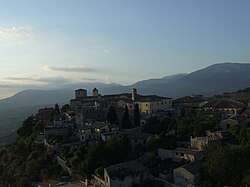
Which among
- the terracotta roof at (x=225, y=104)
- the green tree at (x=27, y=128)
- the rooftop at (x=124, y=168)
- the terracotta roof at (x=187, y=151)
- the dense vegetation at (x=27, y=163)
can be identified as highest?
the terracotta roof at (x=225, y=104)

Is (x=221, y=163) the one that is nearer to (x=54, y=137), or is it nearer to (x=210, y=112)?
→ (x=210, y=112)

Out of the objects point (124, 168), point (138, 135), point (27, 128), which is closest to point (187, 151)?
point (124, 168)

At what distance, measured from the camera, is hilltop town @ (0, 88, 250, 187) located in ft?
86.3

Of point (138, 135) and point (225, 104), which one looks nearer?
point (138, 135)

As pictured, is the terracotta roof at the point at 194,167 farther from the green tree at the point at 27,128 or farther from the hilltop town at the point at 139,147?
the green tree at the point at 27,128

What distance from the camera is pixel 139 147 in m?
33.8

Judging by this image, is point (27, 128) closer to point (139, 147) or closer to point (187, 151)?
point (139, 147)

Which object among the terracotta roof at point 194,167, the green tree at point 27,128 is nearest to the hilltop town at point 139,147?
the terracotta roof at point 194,167

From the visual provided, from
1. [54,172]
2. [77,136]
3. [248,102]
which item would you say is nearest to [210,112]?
[248,102]

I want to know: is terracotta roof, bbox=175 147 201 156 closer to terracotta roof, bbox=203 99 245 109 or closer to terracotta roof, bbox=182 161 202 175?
terracotta roof, bbox=182 161 202 175

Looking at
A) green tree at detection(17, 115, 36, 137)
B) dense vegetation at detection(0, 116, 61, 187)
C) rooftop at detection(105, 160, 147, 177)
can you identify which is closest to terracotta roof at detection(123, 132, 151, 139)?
rooftop at detection(105, 160, 147, 177)

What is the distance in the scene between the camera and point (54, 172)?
113 feet

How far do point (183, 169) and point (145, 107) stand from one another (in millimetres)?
20707

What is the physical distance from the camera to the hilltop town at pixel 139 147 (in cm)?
2630
